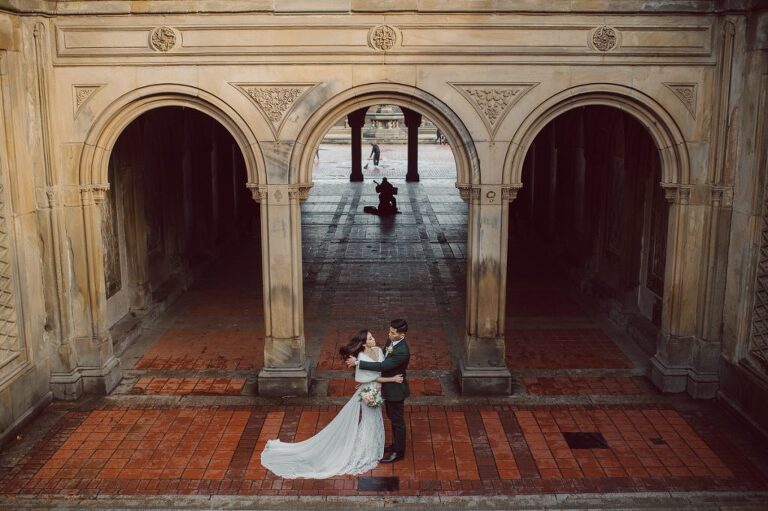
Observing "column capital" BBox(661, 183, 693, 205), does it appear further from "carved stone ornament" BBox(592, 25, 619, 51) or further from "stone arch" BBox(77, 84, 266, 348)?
"stone arch" BBox(77, 84, 266, 348)

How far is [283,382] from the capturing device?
32.6 ft

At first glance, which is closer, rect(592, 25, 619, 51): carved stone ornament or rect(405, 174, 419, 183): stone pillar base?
rect(592, 25, 619, 51): carved stone ornament

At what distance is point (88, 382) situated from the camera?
997 centimetres

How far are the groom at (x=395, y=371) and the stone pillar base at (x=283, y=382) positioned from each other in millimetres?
1953

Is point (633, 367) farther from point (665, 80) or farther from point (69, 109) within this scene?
point (69, 109)

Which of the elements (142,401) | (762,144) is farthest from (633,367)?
(142,401)

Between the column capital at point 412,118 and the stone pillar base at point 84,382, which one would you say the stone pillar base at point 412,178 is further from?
the stone pillar base at point 84,382

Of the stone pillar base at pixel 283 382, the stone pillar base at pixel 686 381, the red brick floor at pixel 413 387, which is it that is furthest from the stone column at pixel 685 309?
the stone pillar base at pixel 283 382

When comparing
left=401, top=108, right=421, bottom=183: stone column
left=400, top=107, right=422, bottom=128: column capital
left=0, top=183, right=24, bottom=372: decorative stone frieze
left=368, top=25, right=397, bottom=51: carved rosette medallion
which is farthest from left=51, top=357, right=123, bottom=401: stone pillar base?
left=400, top=107, right=422, bottom=128: column capital

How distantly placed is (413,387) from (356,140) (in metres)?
19.9

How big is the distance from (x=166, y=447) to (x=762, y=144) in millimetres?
7501

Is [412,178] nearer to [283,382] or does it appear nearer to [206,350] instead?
[206,350]

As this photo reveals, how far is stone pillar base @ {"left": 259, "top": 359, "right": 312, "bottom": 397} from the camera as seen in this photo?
994cm

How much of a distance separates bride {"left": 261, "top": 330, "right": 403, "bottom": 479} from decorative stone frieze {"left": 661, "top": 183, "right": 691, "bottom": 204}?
14.1ft
